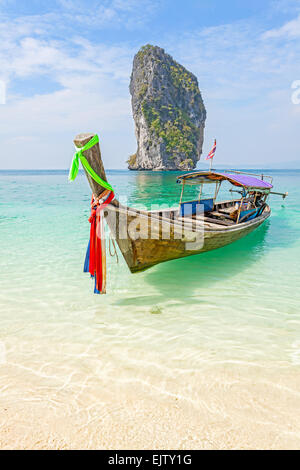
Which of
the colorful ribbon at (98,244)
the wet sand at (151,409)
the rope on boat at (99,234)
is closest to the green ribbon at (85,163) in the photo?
the rope on boat at (99,234)

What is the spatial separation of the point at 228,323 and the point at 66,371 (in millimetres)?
2683

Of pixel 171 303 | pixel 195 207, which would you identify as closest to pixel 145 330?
pixel 171 303

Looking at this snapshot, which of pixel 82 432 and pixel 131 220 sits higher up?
pixel 131 220

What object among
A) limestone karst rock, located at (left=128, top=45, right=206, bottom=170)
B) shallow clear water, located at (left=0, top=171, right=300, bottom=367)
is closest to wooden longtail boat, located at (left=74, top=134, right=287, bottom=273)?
shallow clear water, located at (left=0, top=171, right=300, bottom=367)

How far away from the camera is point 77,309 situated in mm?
4844

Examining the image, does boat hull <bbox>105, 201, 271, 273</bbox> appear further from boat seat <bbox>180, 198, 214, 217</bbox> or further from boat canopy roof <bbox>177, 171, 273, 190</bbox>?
boat seat <bbox>180, 198, 214, 217</bbox>

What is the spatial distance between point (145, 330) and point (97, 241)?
172 cm

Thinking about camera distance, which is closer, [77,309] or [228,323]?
[228,323]

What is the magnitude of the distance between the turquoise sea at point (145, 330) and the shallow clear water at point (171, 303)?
0.07 feet

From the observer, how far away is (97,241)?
4613 mm

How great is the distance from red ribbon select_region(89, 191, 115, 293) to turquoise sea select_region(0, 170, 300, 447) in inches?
27.4

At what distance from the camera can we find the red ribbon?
455cm

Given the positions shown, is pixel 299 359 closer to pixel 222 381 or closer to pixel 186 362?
pixel 222 381
